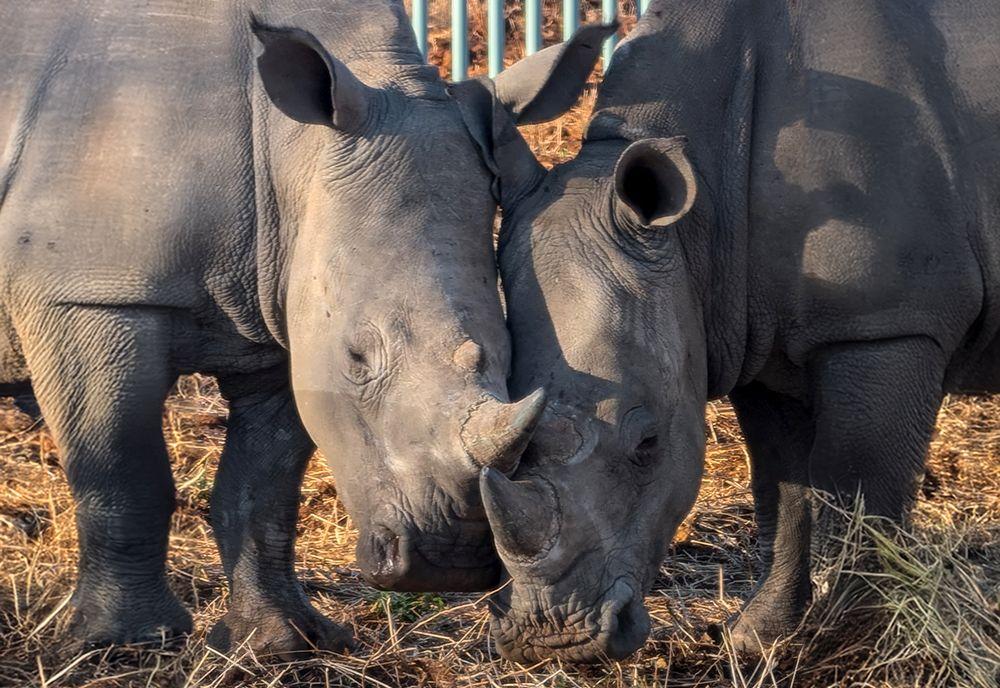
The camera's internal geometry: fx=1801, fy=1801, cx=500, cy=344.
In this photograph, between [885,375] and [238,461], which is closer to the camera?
[885,375]

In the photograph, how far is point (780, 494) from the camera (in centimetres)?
647

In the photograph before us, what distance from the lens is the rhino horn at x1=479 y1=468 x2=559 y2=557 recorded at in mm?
4773

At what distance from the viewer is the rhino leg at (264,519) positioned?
6156 millimetres

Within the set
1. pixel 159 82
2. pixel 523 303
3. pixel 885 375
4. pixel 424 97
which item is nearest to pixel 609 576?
pixel 523 303

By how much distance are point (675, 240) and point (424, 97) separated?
36.0 inches

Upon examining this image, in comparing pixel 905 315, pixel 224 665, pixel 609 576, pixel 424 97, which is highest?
pixel 424 97

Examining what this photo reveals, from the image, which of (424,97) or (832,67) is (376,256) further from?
(832,67)

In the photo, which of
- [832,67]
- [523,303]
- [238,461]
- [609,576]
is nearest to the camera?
[609,576]

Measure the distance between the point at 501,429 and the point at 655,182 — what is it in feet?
3.42

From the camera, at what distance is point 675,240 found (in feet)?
18.2

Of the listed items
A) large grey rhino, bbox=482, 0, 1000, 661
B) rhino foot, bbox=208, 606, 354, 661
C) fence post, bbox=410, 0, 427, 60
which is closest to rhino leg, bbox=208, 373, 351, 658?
rhino foot, bbox=208, 606, 354, 661

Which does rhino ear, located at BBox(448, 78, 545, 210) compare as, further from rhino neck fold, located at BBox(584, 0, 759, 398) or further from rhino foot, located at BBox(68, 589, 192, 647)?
rhino foot, located at BBox(68, 589, 192, 647)

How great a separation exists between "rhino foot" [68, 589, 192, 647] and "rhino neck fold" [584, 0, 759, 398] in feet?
6.47

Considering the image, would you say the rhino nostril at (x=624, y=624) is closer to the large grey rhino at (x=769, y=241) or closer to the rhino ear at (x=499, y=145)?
the large grey rhino at (x=769, y=241)
